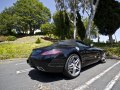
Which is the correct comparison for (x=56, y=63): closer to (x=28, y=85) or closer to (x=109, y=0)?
(x=28, y=85)

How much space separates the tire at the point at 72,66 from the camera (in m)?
5.66

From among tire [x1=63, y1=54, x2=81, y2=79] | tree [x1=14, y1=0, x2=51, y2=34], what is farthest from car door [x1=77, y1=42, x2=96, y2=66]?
tree [x1=14, y1=0, x2=51, y2=34]

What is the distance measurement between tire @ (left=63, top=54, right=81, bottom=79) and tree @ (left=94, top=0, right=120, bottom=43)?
13506mm

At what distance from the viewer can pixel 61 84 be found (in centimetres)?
529

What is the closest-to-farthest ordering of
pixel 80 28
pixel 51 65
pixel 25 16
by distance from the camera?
pixel 51 65
pixel 80 28
pixel 25 16

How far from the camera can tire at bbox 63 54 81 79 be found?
566cm

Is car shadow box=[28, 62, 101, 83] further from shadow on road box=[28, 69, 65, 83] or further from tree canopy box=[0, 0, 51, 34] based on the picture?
tree canopy box=[0, 0, 51, 34]

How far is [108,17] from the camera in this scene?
18781 millimetres

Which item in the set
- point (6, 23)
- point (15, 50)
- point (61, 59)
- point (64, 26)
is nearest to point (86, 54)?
point (61, 59)

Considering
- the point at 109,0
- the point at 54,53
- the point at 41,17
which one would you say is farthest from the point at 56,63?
the point at 41,17

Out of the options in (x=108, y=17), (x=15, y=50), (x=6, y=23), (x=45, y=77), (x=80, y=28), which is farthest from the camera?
(x=6, y=23)

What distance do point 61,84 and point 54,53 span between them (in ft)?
3.15

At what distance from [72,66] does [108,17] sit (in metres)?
14.2

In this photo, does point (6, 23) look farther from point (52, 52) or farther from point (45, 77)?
point (52, 52)
